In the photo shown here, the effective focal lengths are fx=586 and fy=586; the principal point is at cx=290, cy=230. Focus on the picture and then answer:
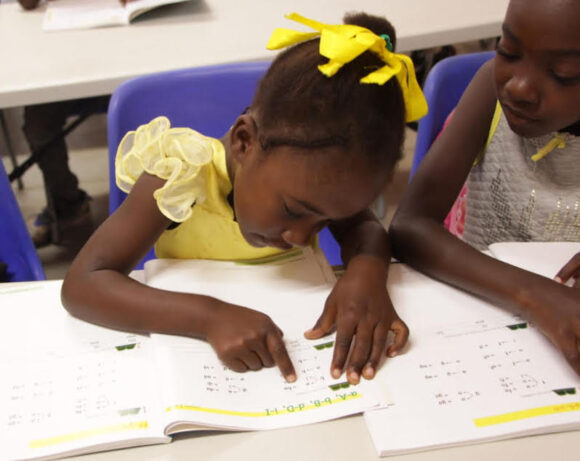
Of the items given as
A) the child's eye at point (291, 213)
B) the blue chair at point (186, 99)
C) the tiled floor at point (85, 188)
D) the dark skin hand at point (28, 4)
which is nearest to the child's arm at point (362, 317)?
the child's eye at point (291, 213)

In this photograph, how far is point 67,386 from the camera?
654 mm

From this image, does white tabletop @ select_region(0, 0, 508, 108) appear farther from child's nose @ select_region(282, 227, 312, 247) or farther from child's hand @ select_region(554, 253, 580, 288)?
child's hand @ select_region(554, 253, 580, 288)

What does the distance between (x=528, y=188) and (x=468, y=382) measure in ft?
1.68

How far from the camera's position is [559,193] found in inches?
40.9

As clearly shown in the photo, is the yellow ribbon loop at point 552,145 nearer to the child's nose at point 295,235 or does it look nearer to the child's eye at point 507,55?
the child's eye at point 507,55

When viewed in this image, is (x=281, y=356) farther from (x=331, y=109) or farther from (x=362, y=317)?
(x=331, y=109)

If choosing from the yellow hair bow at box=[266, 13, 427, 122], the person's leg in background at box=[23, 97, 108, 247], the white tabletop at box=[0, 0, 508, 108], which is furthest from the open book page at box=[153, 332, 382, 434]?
the person's leg in background at box=[23, 97, 108, 247]

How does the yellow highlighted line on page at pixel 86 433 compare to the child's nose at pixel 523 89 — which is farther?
the child's nose at pixel 523 89

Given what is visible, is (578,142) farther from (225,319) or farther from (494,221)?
(225,319)

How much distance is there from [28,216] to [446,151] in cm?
186

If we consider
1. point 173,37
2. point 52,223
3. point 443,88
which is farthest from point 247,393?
point 52,223

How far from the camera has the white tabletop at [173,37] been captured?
1301mm

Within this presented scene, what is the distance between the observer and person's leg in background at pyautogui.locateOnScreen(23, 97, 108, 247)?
203 cm

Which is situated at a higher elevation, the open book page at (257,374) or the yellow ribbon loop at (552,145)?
the yellow ribbon loop at (552,145)
